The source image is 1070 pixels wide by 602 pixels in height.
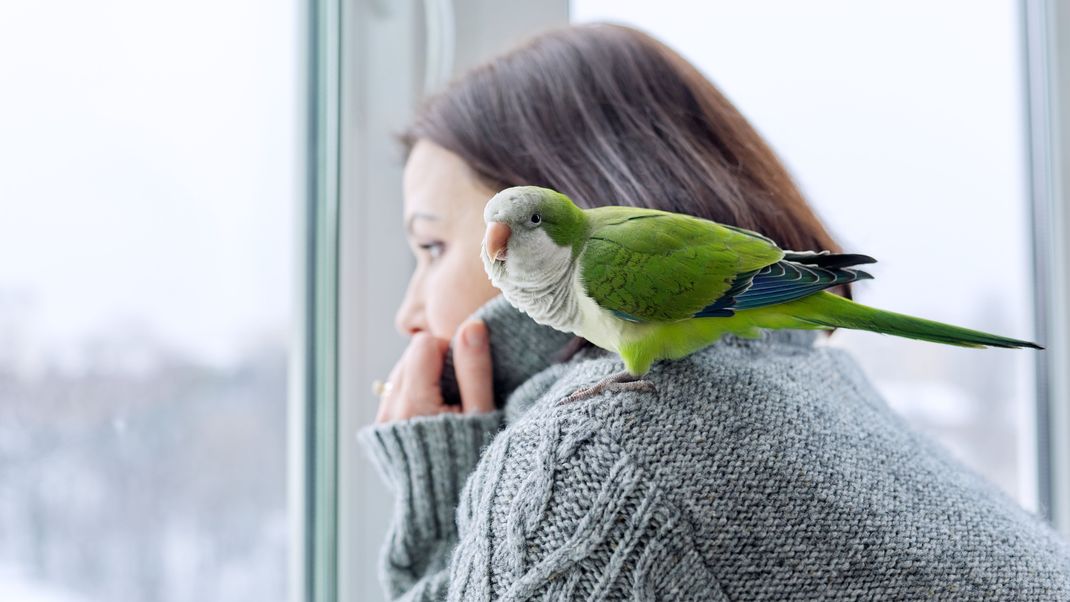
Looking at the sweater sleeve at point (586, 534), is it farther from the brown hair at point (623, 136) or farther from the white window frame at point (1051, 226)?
the white window frame at point (1051, 226)

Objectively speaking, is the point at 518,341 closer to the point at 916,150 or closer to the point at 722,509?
the point at 722,509

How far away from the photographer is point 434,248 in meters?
0.82

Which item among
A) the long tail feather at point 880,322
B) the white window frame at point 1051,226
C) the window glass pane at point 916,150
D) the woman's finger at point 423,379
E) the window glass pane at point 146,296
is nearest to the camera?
the long tail feather at point 880,322

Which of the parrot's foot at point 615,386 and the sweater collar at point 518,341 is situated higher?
the sweater collar at point 518,341

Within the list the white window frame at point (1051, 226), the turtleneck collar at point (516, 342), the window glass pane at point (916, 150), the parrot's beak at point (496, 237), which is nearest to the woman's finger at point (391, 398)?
the turtleneck collar at point (516, 342)

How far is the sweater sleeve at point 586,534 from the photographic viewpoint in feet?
1.63

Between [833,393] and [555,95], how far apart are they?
375 millimetres

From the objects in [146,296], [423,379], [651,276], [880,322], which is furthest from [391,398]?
[880,322]

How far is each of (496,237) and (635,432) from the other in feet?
0.52

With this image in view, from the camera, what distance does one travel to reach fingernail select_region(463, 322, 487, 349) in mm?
743

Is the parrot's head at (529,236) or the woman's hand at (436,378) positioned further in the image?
the woman's hand at (436,378)

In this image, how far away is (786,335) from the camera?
703 millimetres

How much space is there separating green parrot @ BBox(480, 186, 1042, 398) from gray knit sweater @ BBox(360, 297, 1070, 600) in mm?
37

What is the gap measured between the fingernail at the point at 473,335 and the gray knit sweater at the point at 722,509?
0.51 ft
